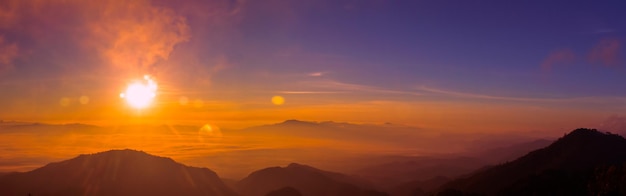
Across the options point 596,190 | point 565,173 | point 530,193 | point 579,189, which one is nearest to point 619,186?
point 596,190

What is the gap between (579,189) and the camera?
152 metres

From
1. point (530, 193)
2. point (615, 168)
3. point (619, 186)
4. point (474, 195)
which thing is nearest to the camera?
point (619, 186)

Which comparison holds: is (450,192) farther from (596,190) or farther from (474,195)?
(596,190)

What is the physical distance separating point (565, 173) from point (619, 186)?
2195 inches

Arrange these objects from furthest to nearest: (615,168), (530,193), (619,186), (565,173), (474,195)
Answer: (565,173)
(530,193)
(474,195)
(615,168)
(619,186)

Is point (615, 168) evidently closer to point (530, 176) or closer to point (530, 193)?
point (530, 193)

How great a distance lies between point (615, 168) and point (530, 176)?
146ft

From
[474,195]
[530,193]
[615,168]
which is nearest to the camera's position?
[615,168]

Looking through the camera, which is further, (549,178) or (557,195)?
(549,178)

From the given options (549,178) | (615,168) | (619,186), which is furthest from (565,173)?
(619,186)

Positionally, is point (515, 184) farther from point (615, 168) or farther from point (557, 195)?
point (615, 168)

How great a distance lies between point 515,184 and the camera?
17888 centimetres

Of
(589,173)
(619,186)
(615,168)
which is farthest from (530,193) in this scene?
(619,186)

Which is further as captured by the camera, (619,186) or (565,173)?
(565,173)
